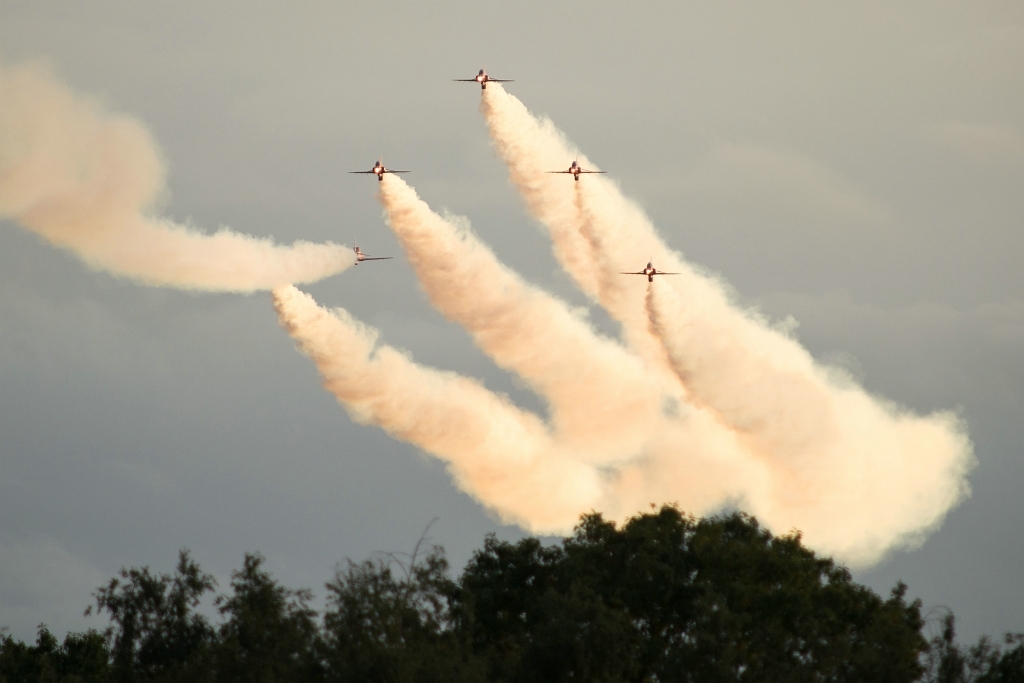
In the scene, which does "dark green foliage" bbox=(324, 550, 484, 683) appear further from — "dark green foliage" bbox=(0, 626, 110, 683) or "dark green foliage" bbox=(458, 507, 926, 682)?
"dark green foliage" bbox=(0, 626, 110, 683)

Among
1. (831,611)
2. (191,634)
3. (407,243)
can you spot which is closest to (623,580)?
(831,611)

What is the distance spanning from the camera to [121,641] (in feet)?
267

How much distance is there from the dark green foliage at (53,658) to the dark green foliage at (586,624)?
46432mm

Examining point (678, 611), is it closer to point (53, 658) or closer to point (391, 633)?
point (391, 633)

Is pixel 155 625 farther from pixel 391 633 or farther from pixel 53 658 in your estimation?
pixel 53 658

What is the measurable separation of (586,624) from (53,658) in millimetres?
75817

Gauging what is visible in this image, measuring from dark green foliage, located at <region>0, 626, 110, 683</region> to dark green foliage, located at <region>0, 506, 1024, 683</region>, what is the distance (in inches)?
1828

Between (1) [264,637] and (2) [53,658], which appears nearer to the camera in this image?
(1) [264,637]

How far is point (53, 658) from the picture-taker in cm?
14050

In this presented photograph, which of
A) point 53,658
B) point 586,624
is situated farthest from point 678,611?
point 53,658

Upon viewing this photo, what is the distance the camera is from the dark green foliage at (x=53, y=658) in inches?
5212

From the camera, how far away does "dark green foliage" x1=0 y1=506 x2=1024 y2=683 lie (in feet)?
234

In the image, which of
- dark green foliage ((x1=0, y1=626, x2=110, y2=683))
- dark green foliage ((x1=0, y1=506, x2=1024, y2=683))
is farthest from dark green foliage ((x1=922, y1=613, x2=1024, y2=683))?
dark green foliage ((x1=0, y1=626, x2=110, y2=683))

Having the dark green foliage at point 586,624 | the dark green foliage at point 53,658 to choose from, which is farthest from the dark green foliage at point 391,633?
the dark green foliage at point 53,658
